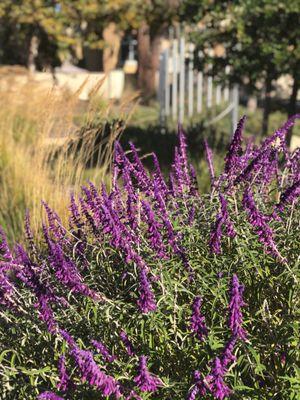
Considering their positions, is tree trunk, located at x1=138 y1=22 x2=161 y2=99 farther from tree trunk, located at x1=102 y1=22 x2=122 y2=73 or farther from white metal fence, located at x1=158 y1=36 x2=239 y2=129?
white metal fence, located at x1=158 y1=36 x2=239 y2=129

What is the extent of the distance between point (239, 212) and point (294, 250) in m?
0.37

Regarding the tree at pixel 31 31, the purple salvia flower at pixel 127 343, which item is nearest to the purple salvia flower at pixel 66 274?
the purple salvia flower at pixel 127 343

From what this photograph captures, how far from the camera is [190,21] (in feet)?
24.9

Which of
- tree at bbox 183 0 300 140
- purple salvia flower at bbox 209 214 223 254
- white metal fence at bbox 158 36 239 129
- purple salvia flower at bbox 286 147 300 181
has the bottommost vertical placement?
white metal fence at bbox 158 36 239 129

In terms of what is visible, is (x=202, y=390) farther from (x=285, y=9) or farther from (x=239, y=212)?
(x=285, y=9)

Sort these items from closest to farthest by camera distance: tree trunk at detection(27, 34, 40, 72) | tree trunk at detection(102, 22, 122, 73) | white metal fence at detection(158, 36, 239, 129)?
white metal fence at detection(158, 36, 239, 129), tree trunk at detection(27, 34, 40, 72), tree trunk at detection(102, 22, 122, 73)

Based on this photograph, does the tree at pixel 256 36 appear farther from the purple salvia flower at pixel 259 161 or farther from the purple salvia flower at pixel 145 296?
the purple salvia flower at pixel 145 296

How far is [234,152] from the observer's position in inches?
105

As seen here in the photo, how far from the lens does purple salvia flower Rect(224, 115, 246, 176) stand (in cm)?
259

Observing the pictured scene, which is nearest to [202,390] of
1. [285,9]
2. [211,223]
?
[211,223]

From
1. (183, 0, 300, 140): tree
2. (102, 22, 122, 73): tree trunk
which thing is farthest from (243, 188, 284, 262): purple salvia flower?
(102, 22, 122, 73): tree trunk

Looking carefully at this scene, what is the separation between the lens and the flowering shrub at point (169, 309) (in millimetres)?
2041

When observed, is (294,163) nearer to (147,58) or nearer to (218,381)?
(218,381)

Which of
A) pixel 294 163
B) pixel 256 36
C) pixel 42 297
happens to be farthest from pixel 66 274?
pixel 256 36
